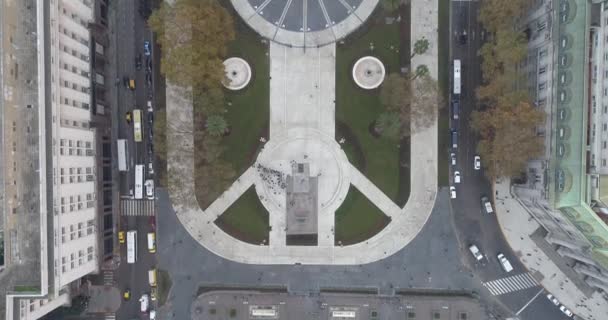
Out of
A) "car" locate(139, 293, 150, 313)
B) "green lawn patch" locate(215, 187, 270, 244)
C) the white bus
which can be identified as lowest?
"car" locate(139, 293, 150, 313)

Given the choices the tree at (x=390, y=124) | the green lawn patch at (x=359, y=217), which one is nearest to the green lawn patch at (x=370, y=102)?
the tree at (x=390, y=124)

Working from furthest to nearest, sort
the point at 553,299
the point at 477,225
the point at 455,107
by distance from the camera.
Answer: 1. the point at 477,225
2. the point at 553,299
3. the point at 455,107

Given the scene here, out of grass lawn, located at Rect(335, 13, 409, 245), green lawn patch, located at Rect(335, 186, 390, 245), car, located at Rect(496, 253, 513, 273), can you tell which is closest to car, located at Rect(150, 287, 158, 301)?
grass lawn, located at Rect(335, 13, 409, 245)

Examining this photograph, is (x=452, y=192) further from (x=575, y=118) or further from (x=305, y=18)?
(x=305, y=18)

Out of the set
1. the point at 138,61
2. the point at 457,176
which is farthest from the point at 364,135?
the point at 138,61

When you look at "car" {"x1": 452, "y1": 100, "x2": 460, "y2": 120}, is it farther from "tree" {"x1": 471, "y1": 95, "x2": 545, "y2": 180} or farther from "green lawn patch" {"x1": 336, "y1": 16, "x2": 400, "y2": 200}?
"green lawn patch" {"x1": 336, "y1": 16, "x2": 400, "y2": 200}

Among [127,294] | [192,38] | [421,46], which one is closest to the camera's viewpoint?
[192,38]

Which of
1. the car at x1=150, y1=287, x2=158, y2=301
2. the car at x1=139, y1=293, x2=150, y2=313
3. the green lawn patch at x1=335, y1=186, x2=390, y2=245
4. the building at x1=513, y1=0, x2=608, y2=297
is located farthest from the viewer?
the car at x1=150, y1=287, x2=158, y2=301
